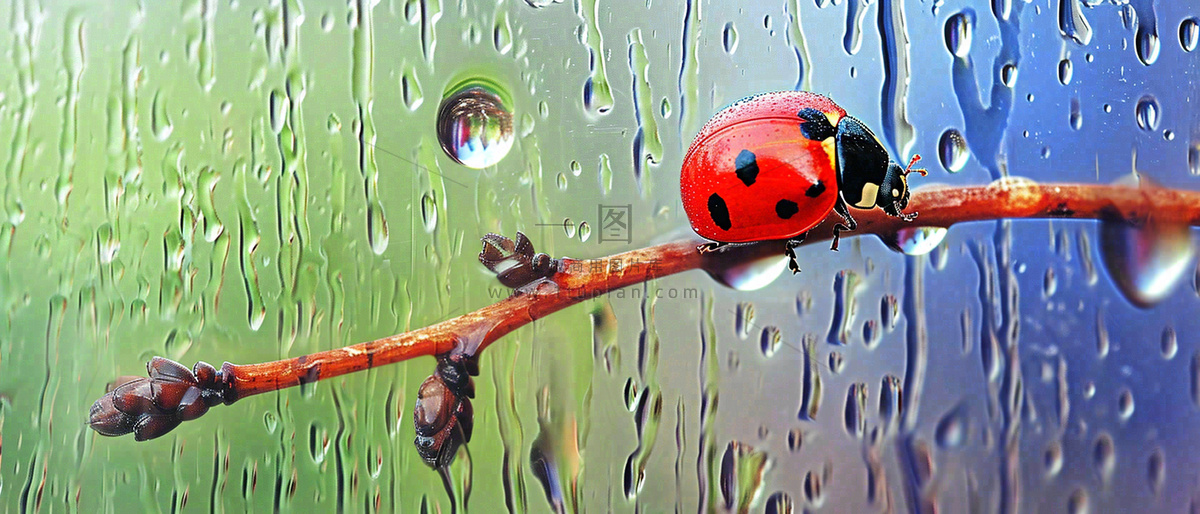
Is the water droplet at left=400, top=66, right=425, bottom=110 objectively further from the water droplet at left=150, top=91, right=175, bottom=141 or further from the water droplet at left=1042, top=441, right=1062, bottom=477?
the water droplet at left=1042, top=441, right=1062, bottom=477

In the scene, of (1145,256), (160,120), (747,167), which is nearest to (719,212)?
(747,167)

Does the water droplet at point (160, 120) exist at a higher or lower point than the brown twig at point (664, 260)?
higher

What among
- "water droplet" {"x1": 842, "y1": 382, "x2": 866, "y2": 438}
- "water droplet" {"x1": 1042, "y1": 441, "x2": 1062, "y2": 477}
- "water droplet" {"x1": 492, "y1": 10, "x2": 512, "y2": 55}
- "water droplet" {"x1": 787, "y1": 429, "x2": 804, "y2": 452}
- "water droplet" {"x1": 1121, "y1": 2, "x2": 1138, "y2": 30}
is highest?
"water droplet" {"x1": 492, "y1": 10, "x2": 512, "y2": 55}

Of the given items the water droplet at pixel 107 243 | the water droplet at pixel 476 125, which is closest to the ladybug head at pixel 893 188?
the water droplet at pixel 476 125

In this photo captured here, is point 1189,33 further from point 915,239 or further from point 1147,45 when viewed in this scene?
point 915,239

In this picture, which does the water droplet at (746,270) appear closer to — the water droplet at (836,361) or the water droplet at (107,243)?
the water droplet at (836,361)

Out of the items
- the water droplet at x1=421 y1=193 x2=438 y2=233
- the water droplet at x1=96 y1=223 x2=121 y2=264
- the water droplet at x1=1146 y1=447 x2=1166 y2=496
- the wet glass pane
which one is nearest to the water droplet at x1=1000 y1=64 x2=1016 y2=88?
the wet glass pane

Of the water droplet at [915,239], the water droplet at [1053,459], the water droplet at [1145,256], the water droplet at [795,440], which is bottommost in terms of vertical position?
the water droplet at [1053,459]
